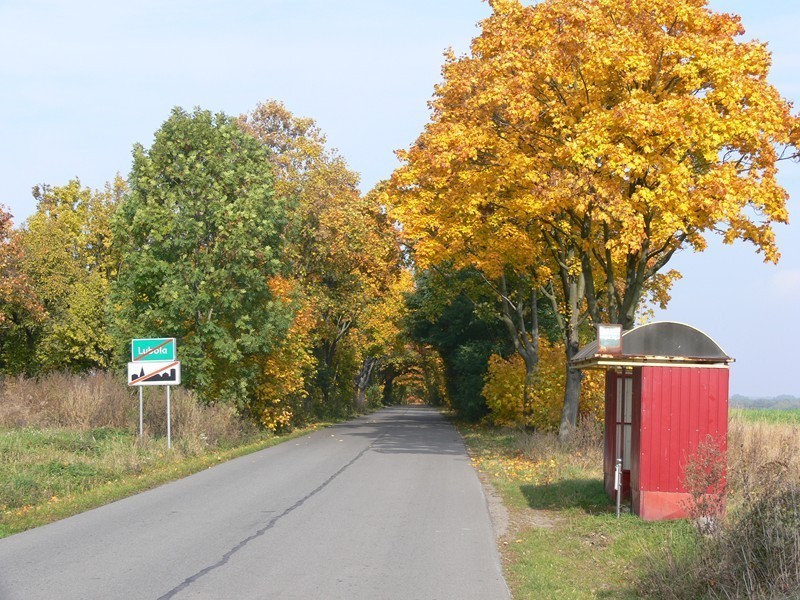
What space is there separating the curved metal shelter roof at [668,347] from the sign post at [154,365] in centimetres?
1242

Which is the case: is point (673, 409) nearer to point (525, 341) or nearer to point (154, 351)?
point (154, 351)

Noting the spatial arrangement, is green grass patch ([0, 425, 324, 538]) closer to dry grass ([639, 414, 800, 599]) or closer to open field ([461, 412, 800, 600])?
open field ([461, 412, 800, 600])

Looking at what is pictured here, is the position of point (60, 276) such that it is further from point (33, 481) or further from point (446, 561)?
point (446, 561)

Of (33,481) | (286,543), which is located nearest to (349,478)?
(33,481)

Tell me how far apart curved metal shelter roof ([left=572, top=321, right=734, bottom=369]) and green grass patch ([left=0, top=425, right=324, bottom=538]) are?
8.22 metres

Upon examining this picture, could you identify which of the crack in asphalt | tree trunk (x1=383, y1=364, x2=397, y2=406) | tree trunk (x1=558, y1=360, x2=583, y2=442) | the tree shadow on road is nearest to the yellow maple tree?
tree trunk (x1=558, y1=360, x2=583, y2=442)

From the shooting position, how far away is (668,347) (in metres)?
12.7

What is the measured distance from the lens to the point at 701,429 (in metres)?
12.4

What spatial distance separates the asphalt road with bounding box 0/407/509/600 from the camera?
8719 mm

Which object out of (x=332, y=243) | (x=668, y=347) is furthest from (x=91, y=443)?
(x=332, y=243)

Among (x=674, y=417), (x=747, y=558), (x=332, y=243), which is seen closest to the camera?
(x=747, y=558)

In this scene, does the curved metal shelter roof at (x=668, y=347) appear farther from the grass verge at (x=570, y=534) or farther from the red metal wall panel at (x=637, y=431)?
the grass verge at (x=570, y=534)

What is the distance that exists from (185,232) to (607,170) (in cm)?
1461

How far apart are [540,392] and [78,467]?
1660 cm
